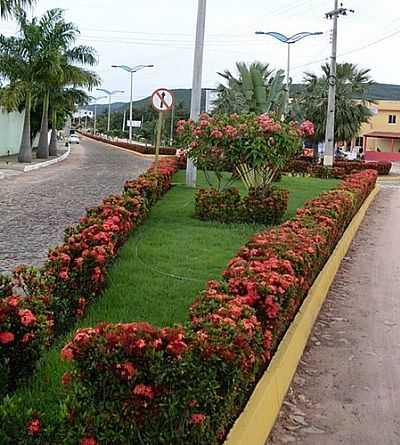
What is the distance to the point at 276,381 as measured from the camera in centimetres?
447

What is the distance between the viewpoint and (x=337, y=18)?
2816cm

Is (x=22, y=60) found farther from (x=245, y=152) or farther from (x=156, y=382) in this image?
(x=156, y=382)

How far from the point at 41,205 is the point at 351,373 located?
9.62 meters

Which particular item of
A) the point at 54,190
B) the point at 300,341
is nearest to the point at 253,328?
the point at 300,341

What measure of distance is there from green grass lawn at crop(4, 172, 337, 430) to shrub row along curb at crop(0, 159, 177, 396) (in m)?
0.15

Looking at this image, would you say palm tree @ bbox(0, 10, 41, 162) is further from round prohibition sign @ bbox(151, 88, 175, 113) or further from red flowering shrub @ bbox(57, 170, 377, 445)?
red flowering shrub @ bbox(57, 170, 377, 445)

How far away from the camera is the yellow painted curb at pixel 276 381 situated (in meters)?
3.66

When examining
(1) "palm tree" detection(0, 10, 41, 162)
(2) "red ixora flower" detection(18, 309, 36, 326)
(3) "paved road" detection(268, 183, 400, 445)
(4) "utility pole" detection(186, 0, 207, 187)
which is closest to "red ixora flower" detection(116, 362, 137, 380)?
(2) "red ixora flower" detection(18, 309, 36, 326)

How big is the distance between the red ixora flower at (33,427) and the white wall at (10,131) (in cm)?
3129

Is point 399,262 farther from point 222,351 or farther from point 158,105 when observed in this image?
point 222,351

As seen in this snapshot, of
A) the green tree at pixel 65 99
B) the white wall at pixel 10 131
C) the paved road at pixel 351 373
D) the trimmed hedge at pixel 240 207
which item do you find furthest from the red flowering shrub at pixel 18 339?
the white wall at pixel 10 131

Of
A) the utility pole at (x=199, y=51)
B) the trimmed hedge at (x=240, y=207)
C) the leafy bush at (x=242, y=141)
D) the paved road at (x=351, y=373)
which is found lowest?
the paved road at (x=351, y=373)

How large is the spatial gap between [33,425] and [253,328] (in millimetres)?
1398

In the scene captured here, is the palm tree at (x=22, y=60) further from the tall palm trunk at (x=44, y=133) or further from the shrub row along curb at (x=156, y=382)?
the shrub row along curb at (x=156, y=382)
